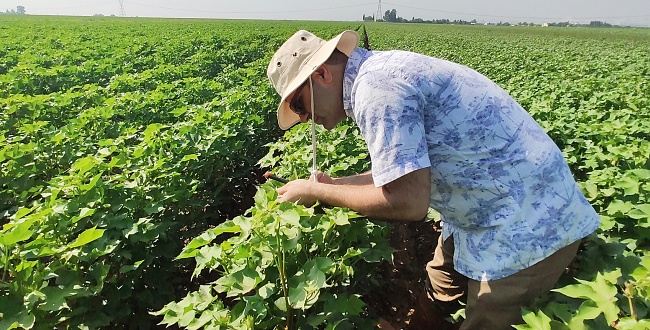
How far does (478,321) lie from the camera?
2059 millimetres

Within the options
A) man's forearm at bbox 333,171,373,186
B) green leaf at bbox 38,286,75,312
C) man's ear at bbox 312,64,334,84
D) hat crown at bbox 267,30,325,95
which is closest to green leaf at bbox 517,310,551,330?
man's forearm at bbox 333,171,373,186

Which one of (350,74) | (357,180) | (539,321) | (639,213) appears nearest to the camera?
(539,321)

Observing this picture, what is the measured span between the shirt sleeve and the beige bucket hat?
251mm

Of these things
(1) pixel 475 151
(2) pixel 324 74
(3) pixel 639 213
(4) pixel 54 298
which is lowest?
(4) pixel 54 298

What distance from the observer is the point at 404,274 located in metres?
3.81

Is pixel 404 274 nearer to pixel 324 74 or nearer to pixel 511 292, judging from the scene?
pixel 511 292

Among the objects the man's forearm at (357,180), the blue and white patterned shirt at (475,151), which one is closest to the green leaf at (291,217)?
the blue and white patterned shirt at (475,151)

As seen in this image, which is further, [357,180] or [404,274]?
[404,274]

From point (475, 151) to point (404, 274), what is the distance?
2.28 m

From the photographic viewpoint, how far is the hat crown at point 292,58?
1952 mm

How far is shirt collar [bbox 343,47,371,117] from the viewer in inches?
71.6

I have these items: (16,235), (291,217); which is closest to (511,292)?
(291,217)

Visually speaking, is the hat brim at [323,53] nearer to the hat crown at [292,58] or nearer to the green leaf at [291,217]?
the hat crown at [292,58]

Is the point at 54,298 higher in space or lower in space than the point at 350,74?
lower
